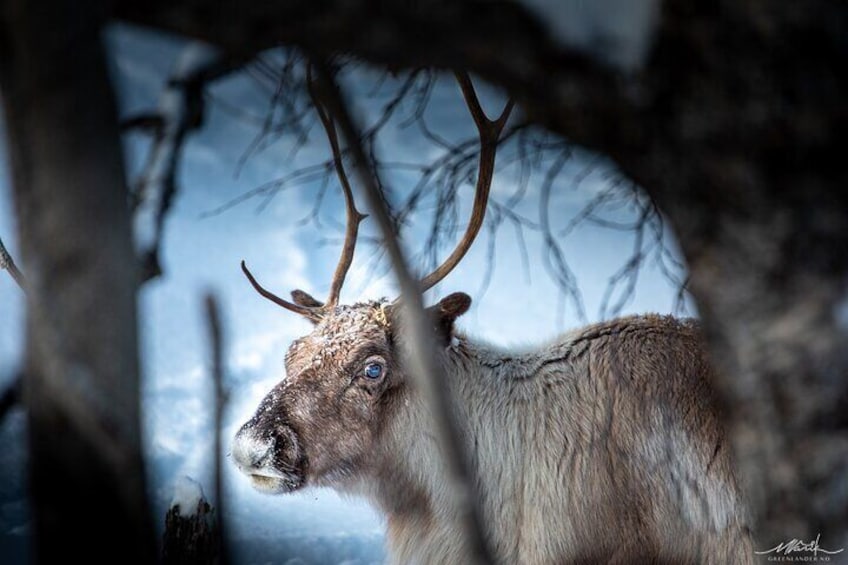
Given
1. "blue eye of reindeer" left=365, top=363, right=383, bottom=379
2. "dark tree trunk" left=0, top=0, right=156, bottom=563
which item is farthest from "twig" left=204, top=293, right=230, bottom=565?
"dark tree trunk" left=0, top=0, right=156, bottom=563

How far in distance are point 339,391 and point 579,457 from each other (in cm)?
68

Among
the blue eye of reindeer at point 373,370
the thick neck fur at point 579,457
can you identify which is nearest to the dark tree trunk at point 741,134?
the thick neck fur at point 579,457

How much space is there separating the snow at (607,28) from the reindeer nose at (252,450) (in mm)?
1412

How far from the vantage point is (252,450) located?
2029 millimetres

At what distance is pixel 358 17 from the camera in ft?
3.05

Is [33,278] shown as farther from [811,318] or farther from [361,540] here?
[361,540]

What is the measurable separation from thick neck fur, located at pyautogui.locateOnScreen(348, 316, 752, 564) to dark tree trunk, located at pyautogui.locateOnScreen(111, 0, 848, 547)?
3.74 ft

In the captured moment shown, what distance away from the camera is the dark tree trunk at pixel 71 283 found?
875 mm

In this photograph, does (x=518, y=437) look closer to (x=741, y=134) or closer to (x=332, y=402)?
(x=332, y=402)

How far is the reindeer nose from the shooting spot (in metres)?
2.03

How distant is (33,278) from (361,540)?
2.29 meters

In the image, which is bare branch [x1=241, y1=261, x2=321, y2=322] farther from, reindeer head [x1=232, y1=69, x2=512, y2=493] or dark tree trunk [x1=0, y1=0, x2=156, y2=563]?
dark tree trunk [x1=0, y1=0, x2=156, y2=563]

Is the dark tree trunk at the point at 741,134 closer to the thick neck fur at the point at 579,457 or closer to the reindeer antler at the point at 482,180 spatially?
the thick neck fur at the point at 579,457

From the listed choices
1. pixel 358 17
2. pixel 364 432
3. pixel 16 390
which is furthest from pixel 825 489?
pixel 364 432
